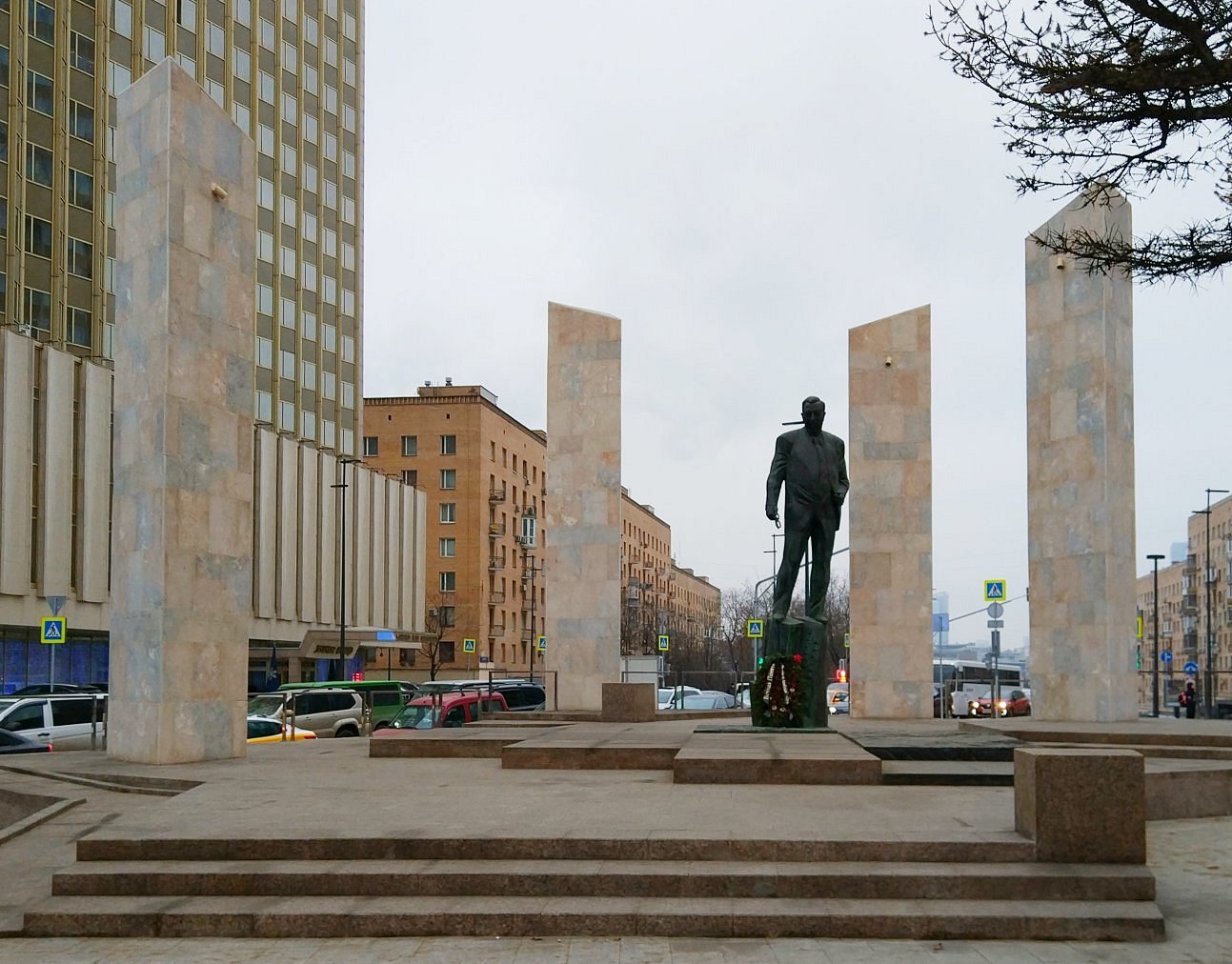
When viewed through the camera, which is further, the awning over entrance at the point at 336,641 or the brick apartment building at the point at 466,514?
the brick apartment building at the point at 466,514

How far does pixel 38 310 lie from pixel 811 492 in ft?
119

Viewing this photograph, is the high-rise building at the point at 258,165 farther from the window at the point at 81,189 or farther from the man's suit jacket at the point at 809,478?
the man's suit jacket at the point at 809,478

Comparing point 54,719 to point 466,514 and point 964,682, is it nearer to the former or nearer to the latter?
point 964,682

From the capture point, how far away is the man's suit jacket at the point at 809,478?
57.9 feet

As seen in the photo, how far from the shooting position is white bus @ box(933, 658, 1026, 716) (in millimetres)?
42375

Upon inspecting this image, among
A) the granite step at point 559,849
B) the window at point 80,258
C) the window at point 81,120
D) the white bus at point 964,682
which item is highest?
the window at point 81,120

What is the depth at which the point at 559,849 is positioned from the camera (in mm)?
8922

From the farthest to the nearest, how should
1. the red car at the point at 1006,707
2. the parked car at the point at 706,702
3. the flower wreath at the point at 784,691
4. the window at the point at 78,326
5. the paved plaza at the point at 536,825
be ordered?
the window at the point at 78,326 → the red car at the point at 1006,707 → the parked car at the point at 706,702 → the flower wreath at the point at 784,691 → the paved plaza at the point at 536,825

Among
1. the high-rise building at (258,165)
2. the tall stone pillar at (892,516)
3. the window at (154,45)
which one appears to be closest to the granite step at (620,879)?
the tall stone pillar at (892,516)

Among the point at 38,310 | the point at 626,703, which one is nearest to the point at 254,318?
the point at 38,310

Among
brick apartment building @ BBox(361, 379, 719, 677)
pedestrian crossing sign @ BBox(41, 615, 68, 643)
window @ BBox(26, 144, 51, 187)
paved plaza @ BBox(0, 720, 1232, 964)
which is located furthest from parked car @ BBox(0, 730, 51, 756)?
brick apartment building @ BBox(361, 379, 719, 677)

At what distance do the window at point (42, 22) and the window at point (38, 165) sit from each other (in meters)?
3.80

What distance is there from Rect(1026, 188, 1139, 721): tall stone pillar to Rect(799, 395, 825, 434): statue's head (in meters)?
5.90

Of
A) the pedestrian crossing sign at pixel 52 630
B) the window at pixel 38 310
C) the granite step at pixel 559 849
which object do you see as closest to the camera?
the granite step at pixel 559 849
